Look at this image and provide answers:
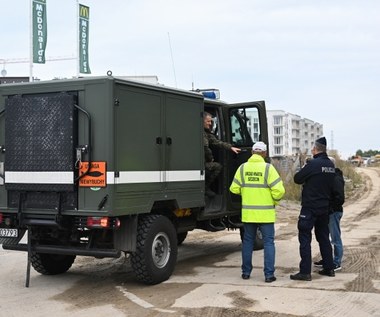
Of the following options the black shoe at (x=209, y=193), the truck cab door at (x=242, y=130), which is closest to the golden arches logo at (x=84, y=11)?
the truck cab door at (x=242, y=130)

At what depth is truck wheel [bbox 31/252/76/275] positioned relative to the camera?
8.20 metres

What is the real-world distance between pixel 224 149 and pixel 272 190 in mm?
2144

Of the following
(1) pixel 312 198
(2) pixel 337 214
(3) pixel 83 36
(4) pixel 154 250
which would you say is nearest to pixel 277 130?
(3) pixel 83 36

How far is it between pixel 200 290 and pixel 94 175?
1.97 meters

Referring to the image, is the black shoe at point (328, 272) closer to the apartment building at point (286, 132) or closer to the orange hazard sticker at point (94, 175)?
the orange hazard sticker at point (94, 175)

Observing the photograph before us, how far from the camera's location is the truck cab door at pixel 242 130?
9.80 metres

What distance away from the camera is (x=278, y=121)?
5502 inches

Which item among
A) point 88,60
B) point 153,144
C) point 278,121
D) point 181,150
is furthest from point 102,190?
point 278,121

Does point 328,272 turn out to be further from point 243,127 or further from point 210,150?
point 243,127

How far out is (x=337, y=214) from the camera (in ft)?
27.3

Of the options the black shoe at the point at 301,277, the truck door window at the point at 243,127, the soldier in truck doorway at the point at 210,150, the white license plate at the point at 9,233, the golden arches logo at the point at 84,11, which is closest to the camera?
the white license plate at the point at 9,233

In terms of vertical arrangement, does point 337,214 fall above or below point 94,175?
below

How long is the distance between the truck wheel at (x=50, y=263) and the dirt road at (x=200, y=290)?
0.12 meters

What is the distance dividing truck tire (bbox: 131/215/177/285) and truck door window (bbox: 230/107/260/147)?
2.75 meters
